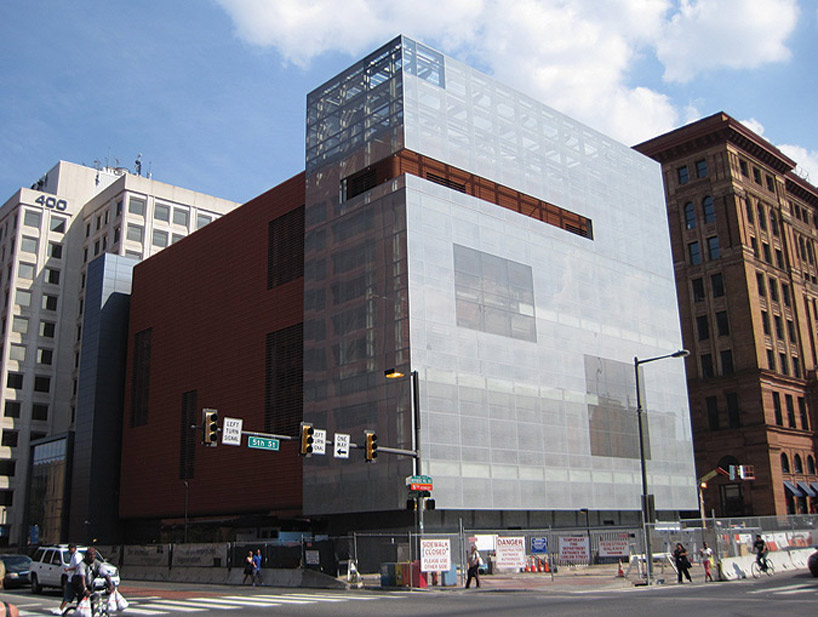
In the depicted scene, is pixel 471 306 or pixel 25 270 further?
pixel 25 270

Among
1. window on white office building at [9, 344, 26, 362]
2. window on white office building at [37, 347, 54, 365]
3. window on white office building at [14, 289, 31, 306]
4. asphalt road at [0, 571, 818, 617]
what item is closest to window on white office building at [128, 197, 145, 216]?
window on white office building at [14, 289, 31, 306]

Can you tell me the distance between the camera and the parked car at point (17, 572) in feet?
119

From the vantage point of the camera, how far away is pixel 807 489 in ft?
240

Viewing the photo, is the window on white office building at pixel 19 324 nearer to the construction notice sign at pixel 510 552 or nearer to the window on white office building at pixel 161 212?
the window on white office building at pixel 161 212

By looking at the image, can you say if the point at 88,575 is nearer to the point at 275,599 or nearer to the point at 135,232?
the point at 275,599

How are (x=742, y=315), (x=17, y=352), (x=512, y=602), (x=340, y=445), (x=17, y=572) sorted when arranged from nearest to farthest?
(x=512, y=602)
(x=340, y=445)
(x=17, y=572)
(x=742, y=315)
(x=17, y=352)

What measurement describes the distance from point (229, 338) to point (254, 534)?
15.6 meters

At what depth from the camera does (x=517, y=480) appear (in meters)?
46.8

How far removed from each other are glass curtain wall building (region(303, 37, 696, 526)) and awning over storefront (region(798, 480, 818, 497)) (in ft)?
65.2

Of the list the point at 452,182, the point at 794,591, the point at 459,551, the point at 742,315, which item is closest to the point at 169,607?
the point at 459,551

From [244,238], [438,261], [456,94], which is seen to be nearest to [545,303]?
[438,261]

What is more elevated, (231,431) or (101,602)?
(231,431)

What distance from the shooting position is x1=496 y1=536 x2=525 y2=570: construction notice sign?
35.4 meters

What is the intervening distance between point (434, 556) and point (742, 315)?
2139 inches
